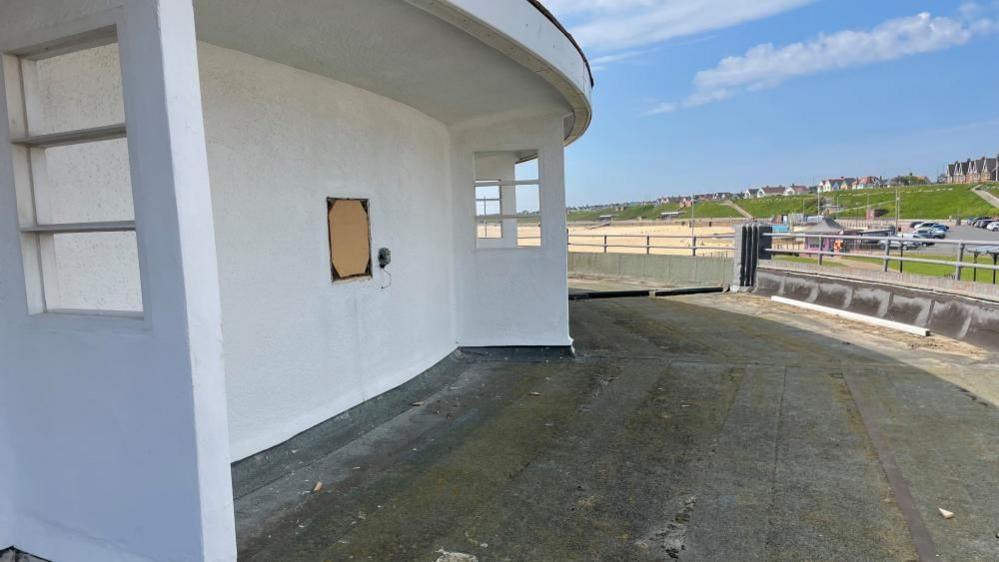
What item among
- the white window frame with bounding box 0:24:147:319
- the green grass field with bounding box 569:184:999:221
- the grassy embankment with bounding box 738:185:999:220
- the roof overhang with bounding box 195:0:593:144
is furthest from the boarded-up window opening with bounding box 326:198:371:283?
the grassy embankment with bounding box 738:185:999:220

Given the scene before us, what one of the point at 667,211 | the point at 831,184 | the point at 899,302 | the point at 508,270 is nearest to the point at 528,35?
the point at 508,270

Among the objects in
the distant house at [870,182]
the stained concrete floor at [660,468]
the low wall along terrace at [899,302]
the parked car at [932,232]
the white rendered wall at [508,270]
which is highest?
the distant house at [870,182]

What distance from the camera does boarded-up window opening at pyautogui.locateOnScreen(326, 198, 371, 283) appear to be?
507 cm

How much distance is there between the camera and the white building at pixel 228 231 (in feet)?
7.66

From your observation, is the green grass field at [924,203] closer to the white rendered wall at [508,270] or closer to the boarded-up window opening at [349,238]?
the white rendered wall at [508,270]

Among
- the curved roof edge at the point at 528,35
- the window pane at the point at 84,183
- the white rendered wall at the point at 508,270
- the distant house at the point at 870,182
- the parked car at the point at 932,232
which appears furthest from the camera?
the distant house at the point at 870,182

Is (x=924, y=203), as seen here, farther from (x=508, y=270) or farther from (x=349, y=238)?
(x=349, y=238)

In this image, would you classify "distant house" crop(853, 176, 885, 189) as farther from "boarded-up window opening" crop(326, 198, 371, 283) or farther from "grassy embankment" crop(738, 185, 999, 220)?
"boarded-up window opening" crop(326, 198, 371, 283)

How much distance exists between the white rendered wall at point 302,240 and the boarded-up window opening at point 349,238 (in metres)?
0.08

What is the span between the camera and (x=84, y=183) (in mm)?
3217

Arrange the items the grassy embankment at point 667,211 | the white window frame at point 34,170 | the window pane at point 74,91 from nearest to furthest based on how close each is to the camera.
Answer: the white window frame at point 34,170 < the window pane at point 74,91 < the grassy embankment at point 667,211

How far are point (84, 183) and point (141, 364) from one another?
1456 millimetres

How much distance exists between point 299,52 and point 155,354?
2.74 m

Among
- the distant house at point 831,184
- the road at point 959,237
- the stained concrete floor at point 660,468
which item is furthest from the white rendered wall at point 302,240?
the distant house at point 831,184
